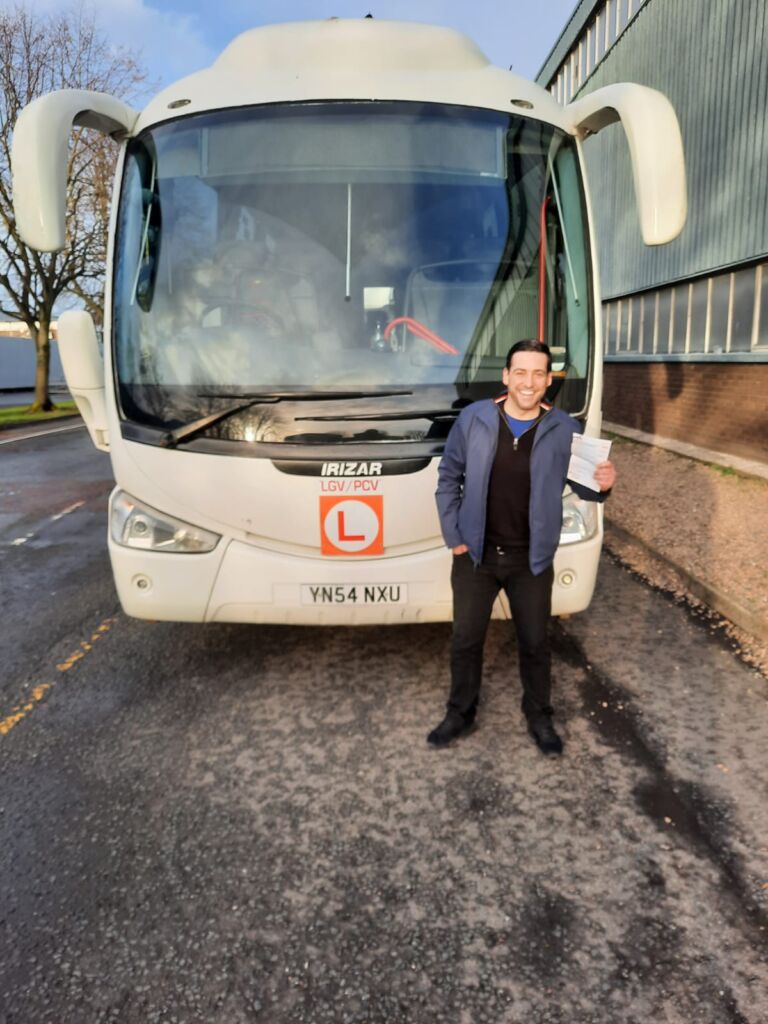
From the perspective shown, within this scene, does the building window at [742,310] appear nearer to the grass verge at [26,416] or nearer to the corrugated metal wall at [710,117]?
the corrugated metal wall at [710,117]

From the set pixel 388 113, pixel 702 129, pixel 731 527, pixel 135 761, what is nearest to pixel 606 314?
pixel 702 129

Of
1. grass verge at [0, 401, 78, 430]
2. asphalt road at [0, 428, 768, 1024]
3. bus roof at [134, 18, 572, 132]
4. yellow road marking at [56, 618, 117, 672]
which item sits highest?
bus roof at [134, 18, 572, 132]

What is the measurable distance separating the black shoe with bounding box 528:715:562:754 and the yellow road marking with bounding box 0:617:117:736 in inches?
95.9

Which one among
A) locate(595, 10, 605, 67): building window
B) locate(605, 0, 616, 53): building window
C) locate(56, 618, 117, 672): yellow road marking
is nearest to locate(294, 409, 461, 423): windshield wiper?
locate(56, 618, 117, 672): yellow road marking

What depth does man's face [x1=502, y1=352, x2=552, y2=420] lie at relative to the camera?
3.30 metres

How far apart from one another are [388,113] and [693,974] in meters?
3.77

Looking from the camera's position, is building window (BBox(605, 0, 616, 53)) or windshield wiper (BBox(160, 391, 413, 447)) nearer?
windshield wiper (BBox(160, 391, 413, 447))

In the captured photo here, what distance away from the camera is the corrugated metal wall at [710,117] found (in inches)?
462

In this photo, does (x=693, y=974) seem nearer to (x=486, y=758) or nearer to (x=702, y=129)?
(x=486, y=758)

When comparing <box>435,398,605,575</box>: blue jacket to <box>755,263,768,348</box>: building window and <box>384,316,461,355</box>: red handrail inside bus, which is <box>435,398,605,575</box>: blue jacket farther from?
<box>755,263,768,348</box>: building window

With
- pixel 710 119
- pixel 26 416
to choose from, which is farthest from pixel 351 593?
pixel 26 416

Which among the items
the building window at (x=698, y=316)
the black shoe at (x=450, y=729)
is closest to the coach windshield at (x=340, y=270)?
the black shoe at (x=450, y=729)

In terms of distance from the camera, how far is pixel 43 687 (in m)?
4.47

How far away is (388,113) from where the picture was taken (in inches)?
162
